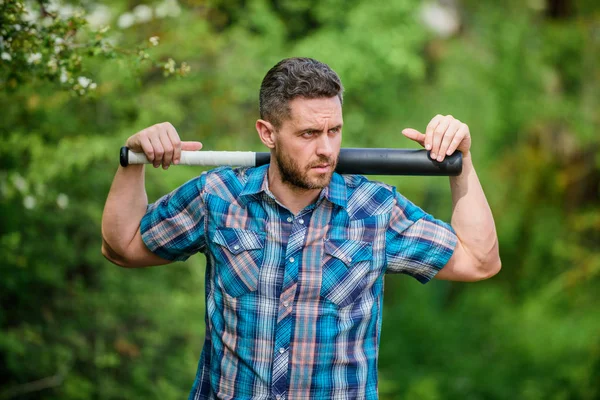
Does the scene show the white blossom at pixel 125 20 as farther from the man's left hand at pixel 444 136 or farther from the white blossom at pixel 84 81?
the man's left hand at pixel 444 136

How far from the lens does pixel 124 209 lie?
284 cm

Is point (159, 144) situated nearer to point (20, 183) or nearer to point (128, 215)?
point (128, 215)

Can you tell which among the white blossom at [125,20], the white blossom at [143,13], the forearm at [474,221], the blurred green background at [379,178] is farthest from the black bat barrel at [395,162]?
the white blossom at [143,13]

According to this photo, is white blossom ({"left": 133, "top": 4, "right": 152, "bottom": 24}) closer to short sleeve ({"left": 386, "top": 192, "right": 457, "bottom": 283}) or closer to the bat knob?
the bat knob

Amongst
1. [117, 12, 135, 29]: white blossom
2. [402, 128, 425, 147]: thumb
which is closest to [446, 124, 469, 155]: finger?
[402, 128, 425, 147]: thumb

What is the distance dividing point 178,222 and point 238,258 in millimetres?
278

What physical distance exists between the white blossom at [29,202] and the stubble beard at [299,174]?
102 inches

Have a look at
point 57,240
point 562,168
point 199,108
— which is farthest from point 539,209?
point 57,240

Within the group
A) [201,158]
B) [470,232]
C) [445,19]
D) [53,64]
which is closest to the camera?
[201,158]

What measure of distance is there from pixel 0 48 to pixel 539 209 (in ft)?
35.0

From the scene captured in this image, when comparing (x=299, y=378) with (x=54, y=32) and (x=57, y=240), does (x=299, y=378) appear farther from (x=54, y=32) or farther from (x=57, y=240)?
(x=57, y=240)

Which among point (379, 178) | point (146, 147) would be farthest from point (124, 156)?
point (379, 178)

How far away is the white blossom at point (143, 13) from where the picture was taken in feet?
19.2

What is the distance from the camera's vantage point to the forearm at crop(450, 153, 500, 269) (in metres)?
2.81
